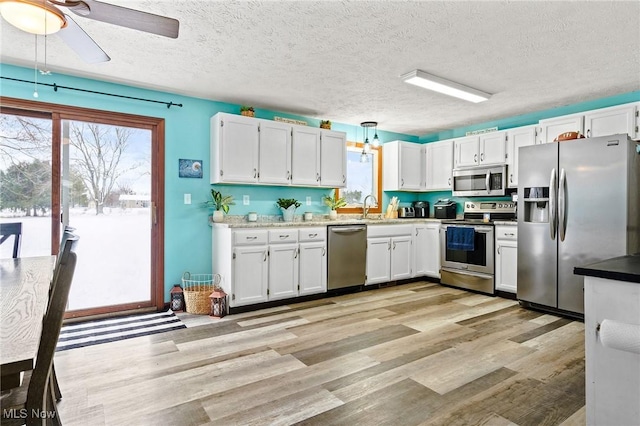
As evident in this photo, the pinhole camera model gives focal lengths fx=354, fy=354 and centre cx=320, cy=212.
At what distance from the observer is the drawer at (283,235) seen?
3.98 m

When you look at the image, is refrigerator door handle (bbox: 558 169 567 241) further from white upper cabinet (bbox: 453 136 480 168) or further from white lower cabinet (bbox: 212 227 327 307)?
white lower cabinet (bbox: 212 227 327 307)

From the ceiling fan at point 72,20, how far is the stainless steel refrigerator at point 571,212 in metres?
3.73

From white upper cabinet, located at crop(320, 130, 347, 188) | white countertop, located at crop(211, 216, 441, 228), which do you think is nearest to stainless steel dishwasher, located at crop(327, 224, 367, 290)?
white countertop, located at crop(211, 216, 441, 228)

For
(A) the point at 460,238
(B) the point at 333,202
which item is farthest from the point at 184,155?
(A) the point at 460,238

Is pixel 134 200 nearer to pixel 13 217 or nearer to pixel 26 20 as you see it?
pixel 13 217

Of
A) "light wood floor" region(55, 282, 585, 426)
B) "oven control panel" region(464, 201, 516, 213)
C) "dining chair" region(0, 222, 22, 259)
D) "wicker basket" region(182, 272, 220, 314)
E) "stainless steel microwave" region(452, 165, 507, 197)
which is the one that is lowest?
"light wood floor" region(55, 282, 585, 426)

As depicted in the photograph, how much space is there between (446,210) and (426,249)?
67 cm

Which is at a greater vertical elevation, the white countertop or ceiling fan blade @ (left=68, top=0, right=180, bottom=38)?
ceiling fan blade @ (left=68, top=0, right=180, bottom=38)

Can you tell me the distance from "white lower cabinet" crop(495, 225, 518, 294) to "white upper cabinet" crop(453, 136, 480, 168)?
1166 millimetres

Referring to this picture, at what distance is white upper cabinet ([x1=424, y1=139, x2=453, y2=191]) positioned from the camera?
18.1 feet

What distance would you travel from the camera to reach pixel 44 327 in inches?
42.0

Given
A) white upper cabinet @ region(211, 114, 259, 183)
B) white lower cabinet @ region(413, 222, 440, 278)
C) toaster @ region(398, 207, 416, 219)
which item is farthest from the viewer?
toaster @ region(398, 207, 416, 219)

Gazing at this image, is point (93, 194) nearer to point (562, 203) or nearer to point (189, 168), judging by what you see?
point (189, 168)

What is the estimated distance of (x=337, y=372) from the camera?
244cm
